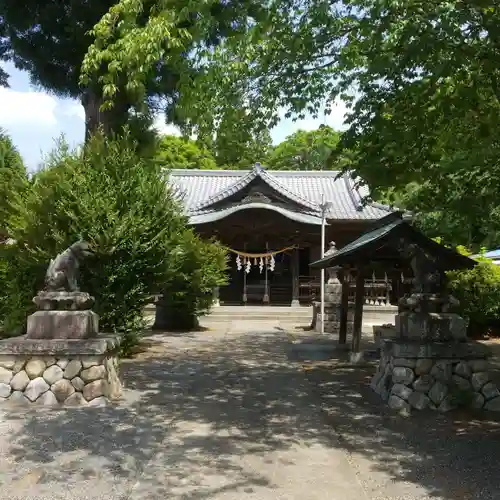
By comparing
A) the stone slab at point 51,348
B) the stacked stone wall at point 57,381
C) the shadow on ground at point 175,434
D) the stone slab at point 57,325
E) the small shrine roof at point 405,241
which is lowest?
the shadow on ground at point 175,434

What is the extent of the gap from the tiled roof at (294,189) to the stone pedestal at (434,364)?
53.7 ft

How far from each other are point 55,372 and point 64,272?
4.36 feet

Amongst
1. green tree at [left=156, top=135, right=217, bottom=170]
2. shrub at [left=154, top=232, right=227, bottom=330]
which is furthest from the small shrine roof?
green tree at [left=156, top=135, right=217, bottom=170]

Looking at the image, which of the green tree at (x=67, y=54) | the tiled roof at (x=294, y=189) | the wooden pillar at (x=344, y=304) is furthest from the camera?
the tiled roof at (x=294, y=189)

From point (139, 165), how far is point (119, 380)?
183 inches

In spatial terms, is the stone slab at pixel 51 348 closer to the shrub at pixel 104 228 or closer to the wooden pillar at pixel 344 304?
the shrub at pixel 104 228

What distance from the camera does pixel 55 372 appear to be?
7.16 metres

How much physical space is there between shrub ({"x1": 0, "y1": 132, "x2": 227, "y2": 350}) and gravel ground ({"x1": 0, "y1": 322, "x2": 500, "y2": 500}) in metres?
2.41

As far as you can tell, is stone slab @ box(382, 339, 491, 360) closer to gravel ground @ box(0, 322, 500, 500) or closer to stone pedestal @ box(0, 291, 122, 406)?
gravel ground @ box(0, 322, 500, 500)

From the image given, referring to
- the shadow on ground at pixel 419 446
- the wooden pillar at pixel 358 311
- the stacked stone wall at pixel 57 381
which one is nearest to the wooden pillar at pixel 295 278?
the wooden pillar at pixel 358 311

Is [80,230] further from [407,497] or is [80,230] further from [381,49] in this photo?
[407,497]

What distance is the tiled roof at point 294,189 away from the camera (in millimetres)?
24141

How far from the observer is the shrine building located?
922 inches

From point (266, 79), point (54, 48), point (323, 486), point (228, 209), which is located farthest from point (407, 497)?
point (228, 209)
